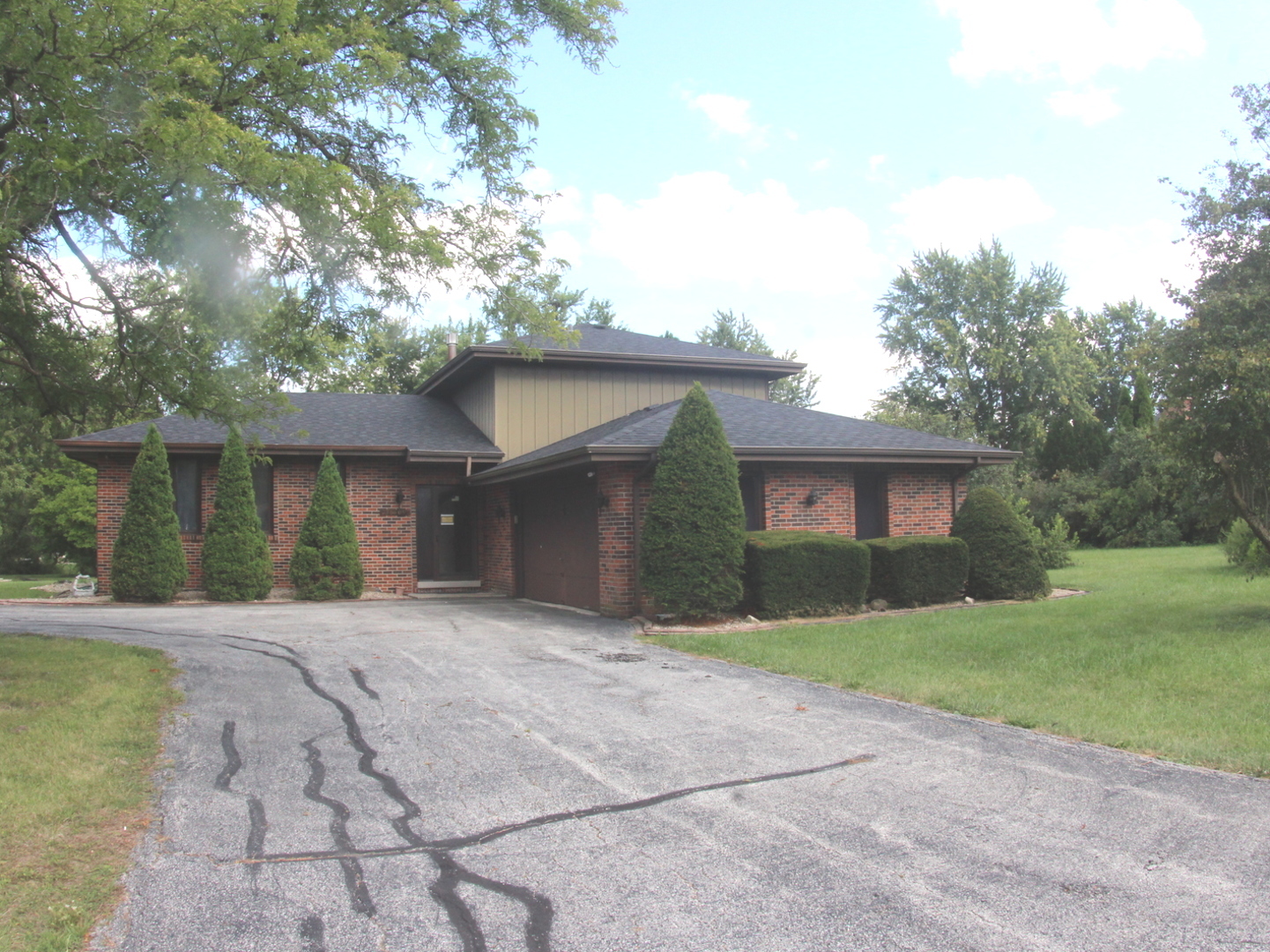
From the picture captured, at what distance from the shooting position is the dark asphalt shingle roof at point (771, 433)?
46.4ft

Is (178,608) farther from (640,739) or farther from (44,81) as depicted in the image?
(640,739)

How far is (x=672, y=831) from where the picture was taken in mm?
4477

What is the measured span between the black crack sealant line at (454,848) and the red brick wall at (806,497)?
9217mm

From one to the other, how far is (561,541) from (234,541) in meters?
6.28

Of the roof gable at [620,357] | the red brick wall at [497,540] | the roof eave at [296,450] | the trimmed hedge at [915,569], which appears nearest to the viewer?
the trimmed hedge at [915,569]

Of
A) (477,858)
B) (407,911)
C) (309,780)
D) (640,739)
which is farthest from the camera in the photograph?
(640,739)

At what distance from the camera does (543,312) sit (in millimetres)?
10625

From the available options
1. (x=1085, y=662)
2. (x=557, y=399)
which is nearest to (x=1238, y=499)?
(x=1085, y=662)

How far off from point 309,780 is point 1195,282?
1097 cm

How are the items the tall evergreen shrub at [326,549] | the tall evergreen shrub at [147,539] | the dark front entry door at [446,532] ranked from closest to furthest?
the tall evergreen shrub at [147,539]
the tall evergreen shrub at [326,549]
the dark front entry door at [446,532]

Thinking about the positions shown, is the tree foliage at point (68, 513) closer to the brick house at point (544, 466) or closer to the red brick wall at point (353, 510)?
the red brick wall at point (353, 510)

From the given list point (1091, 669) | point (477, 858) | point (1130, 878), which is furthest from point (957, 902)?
point (1091, 669)

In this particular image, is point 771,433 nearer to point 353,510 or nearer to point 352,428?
point 353,510

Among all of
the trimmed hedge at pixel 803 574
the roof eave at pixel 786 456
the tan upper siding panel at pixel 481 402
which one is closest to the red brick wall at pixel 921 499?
the roof eave at pixel 786 456
